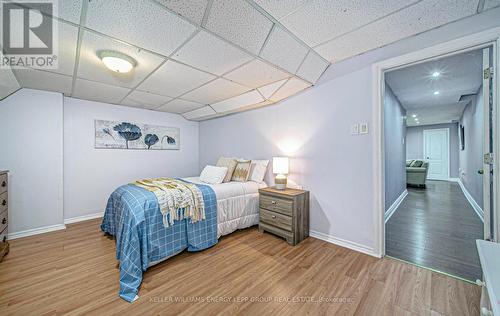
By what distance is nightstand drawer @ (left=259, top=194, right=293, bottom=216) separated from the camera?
8.05 ft

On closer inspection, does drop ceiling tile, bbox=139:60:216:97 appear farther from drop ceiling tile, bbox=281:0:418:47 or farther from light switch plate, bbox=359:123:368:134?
light switch plate, bbox=359:123:368:134

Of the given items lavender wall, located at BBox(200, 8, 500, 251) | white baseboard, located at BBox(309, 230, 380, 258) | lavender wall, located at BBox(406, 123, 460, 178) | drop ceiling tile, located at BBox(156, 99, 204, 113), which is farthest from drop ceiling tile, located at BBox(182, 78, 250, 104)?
lavender wall, located at BBox(406, 123, 460, 178)

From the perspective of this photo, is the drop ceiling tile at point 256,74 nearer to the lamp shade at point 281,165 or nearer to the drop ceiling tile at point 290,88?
the drop ceiling tile at point 290,88

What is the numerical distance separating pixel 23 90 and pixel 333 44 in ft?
14.0

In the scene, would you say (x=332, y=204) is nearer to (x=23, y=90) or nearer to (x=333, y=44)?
(x=333, y=44)

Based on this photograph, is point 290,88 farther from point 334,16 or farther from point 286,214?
point 286,214

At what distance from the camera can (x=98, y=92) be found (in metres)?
3.06

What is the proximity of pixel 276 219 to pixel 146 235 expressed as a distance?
1.58m

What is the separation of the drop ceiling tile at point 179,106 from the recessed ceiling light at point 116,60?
1.52 m

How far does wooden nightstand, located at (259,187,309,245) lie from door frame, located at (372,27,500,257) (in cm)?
81

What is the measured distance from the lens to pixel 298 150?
112 inches

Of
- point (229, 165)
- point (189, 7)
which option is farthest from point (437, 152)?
point (189, 7)

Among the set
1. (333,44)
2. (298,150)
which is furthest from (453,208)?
(333,44)

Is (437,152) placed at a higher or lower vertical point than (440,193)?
higher
